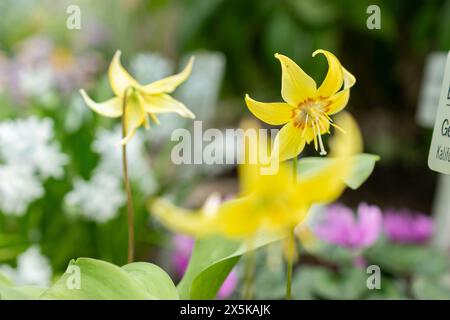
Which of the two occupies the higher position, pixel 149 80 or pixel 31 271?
pixel 149 80

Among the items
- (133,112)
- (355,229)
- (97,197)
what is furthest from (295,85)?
(97,197)

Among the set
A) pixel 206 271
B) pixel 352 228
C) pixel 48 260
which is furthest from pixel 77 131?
pixel 206 271

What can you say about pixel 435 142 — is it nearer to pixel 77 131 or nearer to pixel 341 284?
pixel 341 284

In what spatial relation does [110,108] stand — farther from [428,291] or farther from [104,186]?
[104,186]

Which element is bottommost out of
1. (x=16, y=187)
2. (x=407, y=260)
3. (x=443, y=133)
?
(x=407, y=260)

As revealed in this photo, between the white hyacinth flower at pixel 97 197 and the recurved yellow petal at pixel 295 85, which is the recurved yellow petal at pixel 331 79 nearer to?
the recurved yellow petal at pixel 295 85

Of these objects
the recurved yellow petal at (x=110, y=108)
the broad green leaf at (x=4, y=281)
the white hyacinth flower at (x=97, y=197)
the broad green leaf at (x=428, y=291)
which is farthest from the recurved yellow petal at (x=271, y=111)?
the white hyacinth flower at (x=97, y=197)
